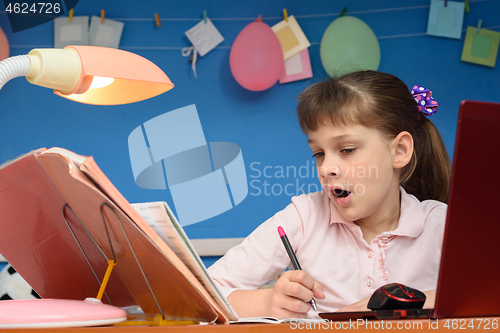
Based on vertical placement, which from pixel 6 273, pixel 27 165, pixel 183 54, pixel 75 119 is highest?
pixel 183 54

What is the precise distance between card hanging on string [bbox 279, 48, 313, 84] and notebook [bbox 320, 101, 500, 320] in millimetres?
1741

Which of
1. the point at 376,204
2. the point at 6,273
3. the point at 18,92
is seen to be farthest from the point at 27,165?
the point at 18,92

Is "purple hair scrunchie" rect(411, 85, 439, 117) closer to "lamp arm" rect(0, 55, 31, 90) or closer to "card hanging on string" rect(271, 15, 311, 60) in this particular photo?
"lamp arm" rect(0, 55, 31, 90)

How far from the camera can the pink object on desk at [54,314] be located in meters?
0.39

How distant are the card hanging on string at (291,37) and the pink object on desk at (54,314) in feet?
5.78

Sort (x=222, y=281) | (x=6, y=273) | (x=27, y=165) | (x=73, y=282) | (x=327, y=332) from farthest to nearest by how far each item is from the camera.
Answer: (x=6, y=273), (x=222, y=281), (x=73, y=282), (x=27, y=165), (x=327, y=332)

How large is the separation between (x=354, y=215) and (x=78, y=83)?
0.56 meters

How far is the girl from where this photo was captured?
0.85 meters

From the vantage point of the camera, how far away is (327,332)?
38 centimetres

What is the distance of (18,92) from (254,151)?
1148mm

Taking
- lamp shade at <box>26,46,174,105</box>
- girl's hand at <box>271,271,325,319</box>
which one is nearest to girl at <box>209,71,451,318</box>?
girl's hand at <box>271,271,325,319</box>

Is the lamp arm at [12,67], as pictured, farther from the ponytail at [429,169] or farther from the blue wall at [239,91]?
the blue wall at [239,91]

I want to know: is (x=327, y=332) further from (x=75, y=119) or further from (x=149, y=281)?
(x=75, y=119)

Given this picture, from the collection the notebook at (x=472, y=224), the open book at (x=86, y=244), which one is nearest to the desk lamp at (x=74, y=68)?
the open book at (x=86, y=244)
